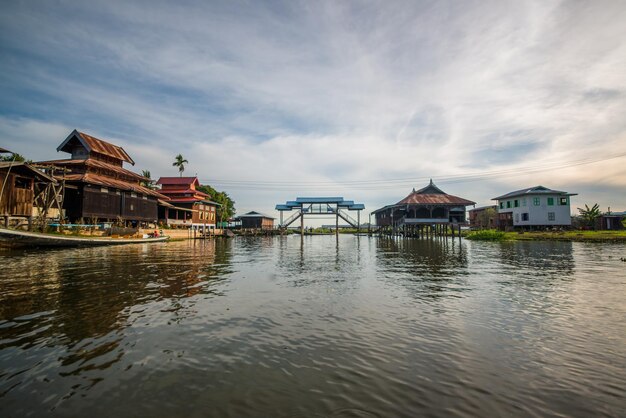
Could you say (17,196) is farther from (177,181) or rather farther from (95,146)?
(177,181)

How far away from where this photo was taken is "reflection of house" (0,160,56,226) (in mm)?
25658

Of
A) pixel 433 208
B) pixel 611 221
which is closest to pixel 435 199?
pixel 433 208

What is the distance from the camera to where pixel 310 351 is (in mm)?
5875

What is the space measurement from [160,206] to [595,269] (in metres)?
56.4

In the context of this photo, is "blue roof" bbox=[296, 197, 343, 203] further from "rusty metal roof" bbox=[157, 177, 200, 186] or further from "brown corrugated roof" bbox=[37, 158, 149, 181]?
"brown corrugated roof" bbox=[37, 158, 149, 181]

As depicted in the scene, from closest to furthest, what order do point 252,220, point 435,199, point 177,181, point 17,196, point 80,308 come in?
1. point 80,308
2. point 17,196
3. point 435,199
4. point 177,181
5. point 252,220

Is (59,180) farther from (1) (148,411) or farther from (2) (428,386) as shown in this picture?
(2) (428,386)

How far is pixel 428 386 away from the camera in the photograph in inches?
179

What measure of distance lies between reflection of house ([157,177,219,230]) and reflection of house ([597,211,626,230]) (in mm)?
78625

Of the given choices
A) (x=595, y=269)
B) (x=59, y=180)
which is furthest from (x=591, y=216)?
(x=59, y=180)

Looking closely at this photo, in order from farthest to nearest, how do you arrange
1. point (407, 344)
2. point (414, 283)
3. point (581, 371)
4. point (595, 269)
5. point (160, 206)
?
point (160, 206)
point (595, 269)
point (414, 283)
point (407, 344)
point (581, 371)

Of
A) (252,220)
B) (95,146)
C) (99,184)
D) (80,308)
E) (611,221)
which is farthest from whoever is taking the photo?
(252,220)

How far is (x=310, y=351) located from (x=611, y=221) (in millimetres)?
81002

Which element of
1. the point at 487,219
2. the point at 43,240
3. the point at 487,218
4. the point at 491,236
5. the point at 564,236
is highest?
the point at 487,218
